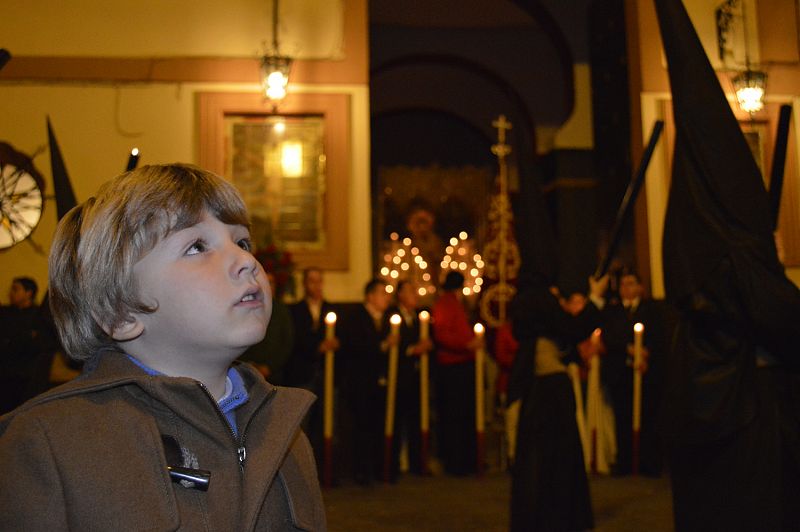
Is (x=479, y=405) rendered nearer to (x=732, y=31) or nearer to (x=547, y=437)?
(x=547, y=437)

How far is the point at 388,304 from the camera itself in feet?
27.0

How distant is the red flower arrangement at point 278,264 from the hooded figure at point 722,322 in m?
4.39

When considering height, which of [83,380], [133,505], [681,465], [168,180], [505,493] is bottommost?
[505,493]

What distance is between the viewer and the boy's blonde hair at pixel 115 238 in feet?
4.77

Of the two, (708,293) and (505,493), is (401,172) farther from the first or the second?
(708,293)

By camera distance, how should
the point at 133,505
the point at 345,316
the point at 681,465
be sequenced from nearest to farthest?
1. the point at 133,505
2. the point at 681,465
3. the point at 345,316

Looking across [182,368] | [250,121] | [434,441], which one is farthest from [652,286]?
[182,368]

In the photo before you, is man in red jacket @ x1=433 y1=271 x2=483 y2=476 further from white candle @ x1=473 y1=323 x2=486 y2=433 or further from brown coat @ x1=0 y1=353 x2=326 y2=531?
brown coat @ x1=0 y1=353 x2=326 y2=531

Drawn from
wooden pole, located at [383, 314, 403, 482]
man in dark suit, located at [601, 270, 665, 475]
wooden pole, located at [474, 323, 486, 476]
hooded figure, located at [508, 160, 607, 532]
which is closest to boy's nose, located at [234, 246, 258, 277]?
hooded figure, located at [508, 160, 607, 532]

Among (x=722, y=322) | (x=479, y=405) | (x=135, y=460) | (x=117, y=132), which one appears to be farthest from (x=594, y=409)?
(x=135, y=460)

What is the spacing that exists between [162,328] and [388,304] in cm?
678

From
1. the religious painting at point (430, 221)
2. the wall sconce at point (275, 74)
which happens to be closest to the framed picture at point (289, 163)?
the wall sconce at point (275, 74)

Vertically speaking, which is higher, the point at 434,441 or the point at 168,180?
the point at 168,180

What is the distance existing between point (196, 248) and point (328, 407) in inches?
232
